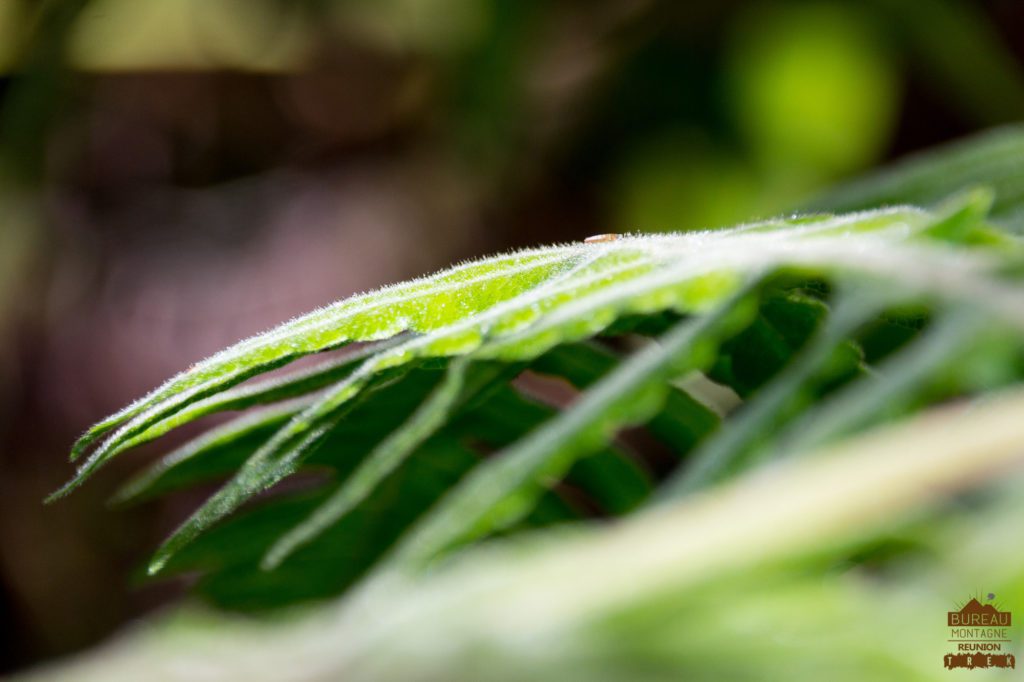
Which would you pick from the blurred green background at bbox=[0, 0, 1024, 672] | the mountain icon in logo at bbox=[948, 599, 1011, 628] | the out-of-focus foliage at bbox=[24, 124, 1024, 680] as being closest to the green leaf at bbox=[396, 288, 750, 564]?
the out-of-focus foliage at bbox=[24, 124, 1024, 680]

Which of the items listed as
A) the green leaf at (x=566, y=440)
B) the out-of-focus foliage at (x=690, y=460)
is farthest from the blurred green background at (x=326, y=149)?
the green leaf at (x=566, y=440)

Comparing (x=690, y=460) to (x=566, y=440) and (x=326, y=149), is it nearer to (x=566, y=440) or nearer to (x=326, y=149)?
(x=566, y=440)

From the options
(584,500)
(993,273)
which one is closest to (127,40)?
(584,500)

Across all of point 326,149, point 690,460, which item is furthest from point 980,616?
point 326,149

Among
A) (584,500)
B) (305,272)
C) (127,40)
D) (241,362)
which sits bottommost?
(241,362)

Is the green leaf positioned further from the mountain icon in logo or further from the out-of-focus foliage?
the mountain icon in logo

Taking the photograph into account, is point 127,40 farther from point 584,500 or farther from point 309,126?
point 584,500

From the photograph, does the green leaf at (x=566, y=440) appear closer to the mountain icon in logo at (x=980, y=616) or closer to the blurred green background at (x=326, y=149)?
the mountain icon in logo at (x=980, y=616)

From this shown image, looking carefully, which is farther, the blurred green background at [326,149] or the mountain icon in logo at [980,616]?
the blurred green background at [326,149]
